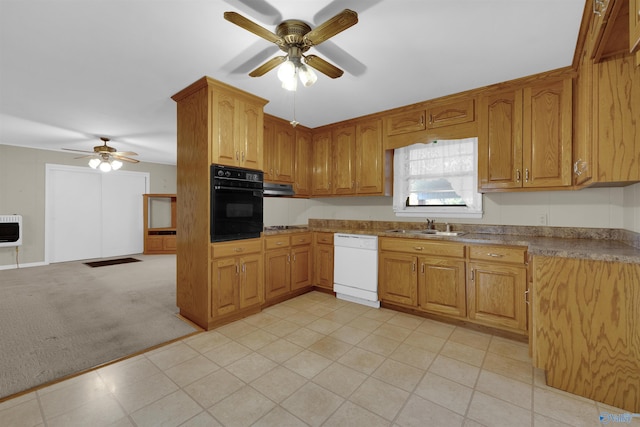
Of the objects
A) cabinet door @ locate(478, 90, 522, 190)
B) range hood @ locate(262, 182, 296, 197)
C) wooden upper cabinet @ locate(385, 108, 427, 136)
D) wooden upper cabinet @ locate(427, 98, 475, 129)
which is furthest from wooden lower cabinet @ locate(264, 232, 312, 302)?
cabinet door @ locate(478, 90, 522, 190)

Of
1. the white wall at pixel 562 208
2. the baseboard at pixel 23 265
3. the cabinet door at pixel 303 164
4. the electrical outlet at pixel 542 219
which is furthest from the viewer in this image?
the baseboard at pixel 23 265

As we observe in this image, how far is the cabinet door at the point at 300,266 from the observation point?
3.68m

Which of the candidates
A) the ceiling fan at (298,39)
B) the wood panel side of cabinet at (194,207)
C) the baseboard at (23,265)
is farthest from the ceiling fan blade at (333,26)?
the baseboard at (23,265)

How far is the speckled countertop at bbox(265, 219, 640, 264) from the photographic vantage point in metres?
1.75

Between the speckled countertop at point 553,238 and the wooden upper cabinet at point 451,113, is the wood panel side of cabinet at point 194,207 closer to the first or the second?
the speckled countertop at point 553,238

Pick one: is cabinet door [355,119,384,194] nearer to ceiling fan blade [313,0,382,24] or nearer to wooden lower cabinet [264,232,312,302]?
wooden lower cabinet [264,232,312,302]

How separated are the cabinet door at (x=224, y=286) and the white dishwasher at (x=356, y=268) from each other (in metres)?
1.31

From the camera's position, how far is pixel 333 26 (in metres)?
1.57

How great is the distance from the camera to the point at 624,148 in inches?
67.6

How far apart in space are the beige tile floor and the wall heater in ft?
17.4

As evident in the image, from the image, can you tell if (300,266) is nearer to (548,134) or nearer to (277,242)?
(277,242)

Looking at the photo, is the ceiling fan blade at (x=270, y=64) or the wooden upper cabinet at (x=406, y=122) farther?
the wooden upper cabinet at (x=406, y=122)

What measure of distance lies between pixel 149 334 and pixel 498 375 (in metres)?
2.93

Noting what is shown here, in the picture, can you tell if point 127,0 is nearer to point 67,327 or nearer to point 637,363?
point 67,327
